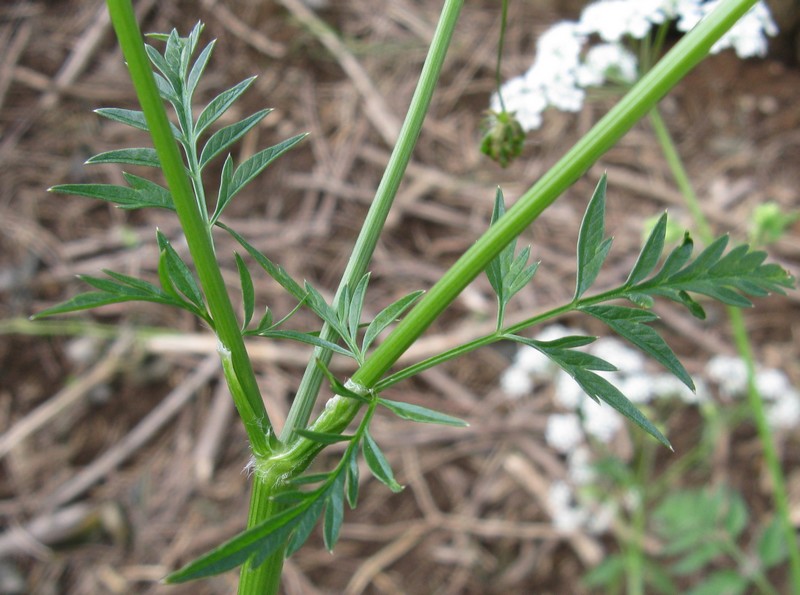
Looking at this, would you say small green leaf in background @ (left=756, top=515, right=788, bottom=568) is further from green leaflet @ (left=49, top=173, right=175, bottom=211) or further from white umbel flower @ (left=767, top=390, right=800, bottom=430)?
green leaflet @ (left=49, top=173, right=175, bottom=211)

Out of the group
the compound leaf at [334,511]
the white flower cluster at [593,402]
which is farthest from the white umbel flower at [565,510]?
the compound leaf at [334,511]

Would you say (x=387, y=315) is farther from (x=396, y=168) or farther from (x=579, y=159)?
(x=579, y=159)

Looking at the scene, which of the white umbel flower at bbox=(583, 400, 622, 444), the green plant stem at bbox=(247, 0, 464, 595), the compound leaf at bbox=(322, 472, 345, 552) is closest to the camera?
the compound leaf at bbox=(322, 472, 345, 552)

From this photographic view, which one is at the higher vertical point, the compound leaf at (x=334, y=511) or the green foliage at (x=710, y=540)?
the compound leaf at (x=334, y=511)

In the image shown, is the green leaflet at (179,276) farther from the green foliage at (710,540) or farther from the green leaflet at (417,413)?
the green foliage at (710,540)

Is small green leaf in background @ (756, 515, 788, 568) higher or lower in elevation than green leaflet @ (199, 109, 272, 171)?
lower

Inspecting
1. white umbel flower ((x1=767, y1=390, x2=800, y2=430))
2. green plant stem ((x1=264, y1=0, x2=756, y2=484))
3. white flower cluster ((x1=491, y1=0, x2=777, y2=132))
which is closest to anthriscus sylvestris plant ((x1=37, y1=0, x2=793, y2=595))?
green plant stem ((x1=264, y1=0, x2=756, y2=484))

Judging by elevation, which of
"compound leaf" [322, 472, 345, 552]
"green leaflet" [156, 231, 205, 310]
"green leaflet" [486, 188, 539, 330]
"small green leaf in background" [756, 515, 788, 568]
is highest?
"green leaflet" [486, 188, 539, 330]

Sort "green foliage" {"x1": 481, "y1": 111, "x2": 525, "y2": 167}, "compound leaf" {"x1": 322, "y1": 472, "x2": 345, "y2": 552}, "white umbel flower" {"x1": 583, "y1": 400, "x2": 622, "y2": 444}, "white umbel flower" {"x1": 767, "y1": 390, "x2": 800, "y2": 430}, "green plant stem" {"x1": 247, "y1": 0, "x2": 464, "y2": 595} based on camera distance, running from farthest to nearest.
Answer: "white umbel flower" {"x1": 767, "y1": 390, "x2": 800, "y2": 430}, "white umbel flower" {"x1": 583, "y1": 400, "x2": 622, "y2": 444}, "green foliage" {"x1": 481, "y1": 111, "x2": 525, "y2": 167}, "green plant stem" {"x1": 247, "y1": 0, "x2": 464, "y2": 595}, "compound leaf" {"x1": 322, "y1": 472, "x2": 345, "y2": 552}

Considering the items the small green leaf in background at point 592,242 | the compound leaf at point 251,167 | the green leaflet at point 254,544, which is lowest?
the green leaflet at point 254,544
